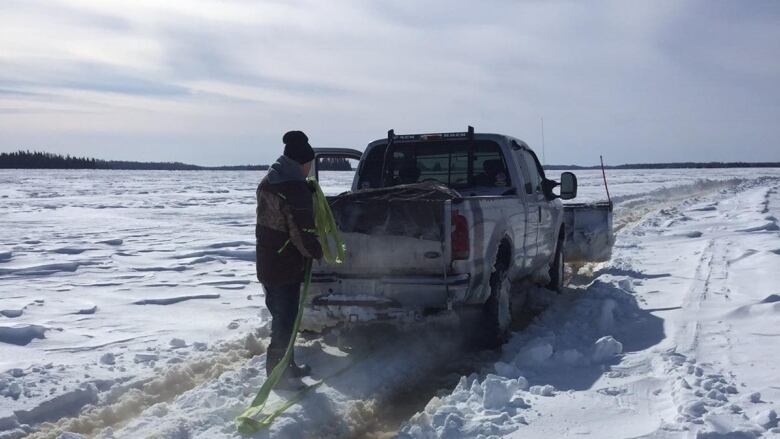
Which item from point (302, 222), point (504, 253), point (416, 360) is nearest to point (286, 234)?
point (302, 222)

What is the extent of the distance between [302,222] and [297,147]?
0.53m

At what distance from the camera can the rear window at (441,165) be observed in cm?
735

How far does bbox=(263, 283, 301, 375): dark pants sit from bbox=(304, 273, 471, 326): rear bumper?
2.42 feet

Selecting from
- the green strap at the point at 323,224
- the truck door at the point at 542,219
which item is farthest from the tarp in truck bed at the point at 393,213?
the truck door at the point at 542,219

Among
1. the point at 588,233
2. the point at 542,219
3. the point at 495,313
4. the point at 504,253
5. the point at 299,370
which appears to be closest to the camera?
the point at 299,370

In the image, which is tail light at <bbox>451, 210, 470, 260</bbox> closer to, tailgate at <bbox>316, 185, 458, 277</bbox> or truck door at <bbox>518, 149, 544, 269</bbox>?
tailgate at <bbox>316, 185, 458, 277</bbox>

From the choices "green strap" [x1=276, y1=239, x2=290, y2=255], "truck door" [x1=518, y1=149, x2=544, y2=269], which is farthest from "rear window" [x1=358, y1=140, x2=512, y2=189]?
"green strap" [x1=276, y1=239, x2=290, y2=255]

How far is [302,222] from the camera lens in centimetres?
471

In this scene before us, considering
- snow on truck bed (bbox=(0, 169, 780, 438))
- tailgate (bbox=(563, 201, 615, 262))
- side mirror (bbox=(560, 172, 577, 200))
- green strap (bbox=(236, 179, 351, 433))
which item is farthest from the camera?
tailgate (bbox=(563, 201, 615, 262))

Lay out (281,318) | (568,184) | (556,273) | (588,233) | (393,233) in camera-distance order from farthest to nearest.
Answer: (588,233) → (556,273) → (568,184) → (393,233) → (281,318)

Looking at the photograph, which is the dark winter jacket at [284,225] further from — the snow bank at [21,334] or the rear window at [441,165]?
the snow bank at [21,334]

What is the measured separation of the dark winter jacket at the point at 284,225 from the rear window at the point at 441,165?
275 cm

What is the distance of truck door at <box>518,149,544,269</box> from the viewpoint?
735 cm

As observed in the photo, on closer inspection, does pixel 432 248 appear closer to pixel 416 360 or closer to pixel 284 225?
pixel 416 360
